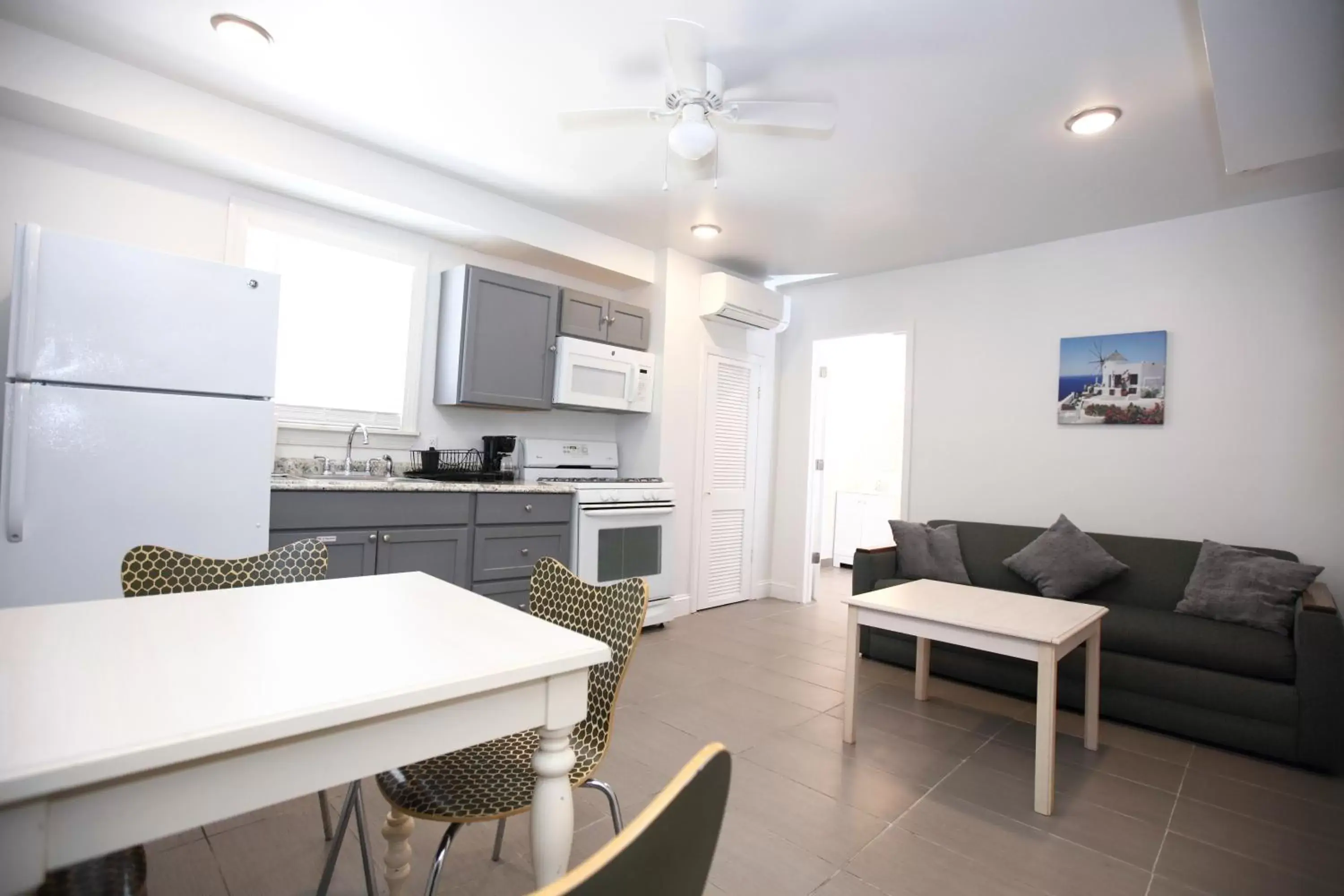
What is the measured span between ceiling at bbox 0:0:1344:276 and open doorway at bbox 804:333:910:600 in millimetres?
3322

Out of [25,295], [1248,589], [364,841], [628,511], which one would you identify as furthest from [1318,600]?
[25,295]

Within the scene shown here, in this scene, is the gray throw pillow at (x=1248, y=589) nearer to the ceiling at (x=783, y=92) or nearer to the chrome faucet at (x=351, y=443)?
the ceiling at (x=783, y=92)

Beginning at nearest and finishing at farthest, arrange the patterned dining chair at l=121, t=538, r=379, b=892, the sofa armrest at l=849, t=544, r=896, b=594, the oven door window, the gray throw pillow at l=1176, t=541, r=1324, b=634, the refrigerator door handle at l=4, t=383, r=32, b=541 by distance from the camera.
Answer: the patterned dining chair at l=121, t=538, r=379, b=892, the refrigerator door handle at l=4, t=383, r=32, b=541, the gray throw pillow at l=1176, t=541, r=1324, b=634, the sofa armrest at l=849, t=544, r=896, b=594, the oven door window

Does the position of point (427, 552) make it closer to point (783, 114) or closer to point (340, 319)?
point (340, 319)

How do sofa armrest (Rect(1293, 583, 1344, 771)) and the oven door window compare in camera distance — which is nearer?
sofa armrest (Rect(1293, 583, 1344, 771))

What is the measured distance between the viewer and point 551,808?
1079 mm

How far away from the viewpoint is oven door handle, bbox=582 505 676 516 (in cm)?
392

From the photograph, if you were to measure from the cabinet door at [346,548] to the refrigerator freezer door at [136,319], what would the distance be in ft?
2.23

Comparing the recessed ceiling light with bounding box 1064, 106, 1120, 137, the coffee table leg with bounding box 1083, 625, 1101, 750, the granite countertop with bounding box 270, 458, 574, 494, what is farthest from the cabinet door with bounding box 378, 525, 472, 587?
the recessed ceiling light with bounding box 1064, 106, 1120, 137

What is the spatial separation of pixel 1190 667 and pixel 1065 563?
78cm

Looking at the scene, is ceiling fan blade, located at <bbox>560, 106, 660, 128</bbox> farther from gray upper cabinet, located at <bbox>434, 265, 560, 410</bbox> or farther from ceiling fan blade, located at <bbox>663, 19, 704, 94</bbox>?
Answer: gray upper cabinet, located at <bbox>434, 265, 560, 410</bbox>

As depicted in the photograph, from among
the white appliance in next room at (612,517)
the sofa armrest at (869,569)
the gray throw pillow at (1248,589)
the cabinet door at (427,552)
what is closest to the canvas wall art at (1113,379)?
the gray throw pillow at (1248,589)

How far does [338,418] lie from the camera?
11.6 ft

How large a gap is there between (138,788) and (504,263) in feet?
13.0
